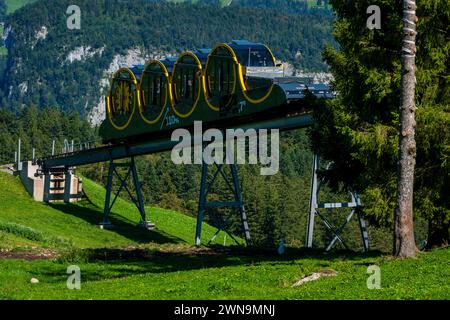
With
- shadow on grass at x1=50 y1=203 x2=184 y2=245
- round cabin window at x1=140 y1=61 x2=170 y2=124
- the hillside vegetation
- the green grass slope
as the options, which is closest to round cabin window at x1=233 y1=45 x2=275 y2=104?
round cabin window at x1=140 y1=61 x2=170 y2=124

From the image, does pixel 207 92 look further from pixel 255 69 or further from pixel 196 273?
pixel 196 273

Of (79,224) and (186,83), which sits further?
(79,224)

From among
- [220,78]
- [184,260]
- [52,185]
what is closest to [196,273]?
[184,260]

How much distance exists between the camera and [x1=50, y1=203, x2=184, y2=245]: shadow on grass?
49.4m

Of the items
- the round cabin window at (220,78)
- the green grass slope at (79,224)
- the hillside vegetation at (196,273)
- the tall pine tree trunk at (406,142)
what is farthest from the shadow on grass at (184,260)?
the round cabin window at (220,78)

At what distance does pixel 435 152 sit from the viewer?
82.6 feet

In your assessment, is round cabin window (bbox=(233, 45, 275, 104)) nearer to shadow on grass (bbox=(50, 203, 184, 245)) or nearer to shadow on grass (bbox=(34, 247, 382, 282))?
shadow on grass (bbox=(34, 247, 382, 282))

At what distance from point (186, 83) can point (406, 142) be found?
23897mm

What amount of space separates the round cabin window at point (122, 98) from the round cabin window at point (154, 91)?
974 millimetres

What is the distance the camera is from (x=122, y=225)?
54.6 metres

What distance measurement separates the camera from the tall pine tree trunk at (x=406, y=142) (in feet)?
71.2

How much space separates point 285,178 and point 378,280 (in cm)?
11349
